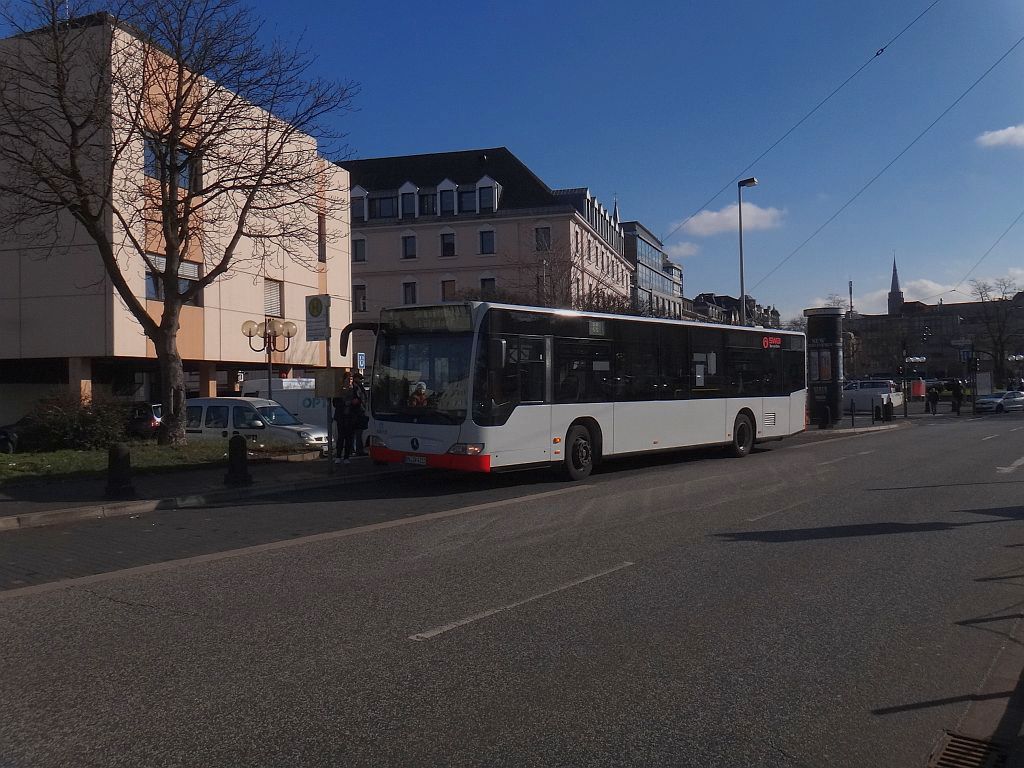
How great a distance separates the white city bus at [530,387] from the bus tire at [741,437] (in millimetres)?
1570

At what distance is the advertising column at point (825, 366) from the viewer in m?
32.7

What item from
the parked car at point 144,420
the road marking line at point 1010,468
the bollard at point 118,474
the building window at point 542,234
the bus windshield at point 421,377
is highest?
the building window at point 542,234

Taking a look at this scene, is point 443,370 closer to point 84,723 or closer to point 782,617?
point 782,617

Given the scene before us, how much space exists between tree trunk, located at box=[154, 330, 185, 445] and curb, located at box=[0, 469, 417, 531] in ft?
Result: 15.8

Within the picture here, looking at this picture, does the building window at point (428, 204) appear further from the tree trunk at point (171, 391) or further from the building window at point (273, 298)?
the tree trunk at point (171, 391)

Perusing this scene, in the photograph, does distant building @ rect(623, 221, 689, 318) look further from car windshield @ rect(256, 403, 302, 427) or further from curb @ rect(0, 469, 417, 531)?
curb @ rect(0, 469, 417, 531)

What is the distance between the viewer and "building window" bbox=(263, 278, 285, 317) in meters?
36.2

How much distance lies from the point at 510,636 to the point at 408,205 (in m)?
60.9

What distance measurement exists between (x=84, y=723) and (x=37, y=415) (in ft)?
55.0

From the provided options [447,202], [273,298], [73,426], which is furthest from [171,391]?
[447,202]

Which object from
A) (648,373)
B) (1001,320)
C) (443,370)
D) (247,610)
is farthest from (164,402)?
(1001,320)

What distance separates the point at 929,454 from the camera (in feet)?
68.0

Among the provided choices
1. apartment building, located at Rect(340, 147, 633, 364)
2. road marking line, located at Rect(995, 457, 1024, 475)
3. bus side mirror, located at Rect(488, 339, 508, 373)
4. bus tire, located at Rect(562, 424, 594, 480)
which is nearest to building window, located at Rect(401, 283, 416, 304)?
apartment building, located at Rect(340, 147, 633, 364)

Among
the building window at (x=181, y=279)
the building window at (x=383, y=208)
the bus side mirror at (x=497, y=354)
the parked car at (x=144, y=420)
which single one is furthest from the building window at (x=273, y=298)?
the building window at (x=383, y=208)
